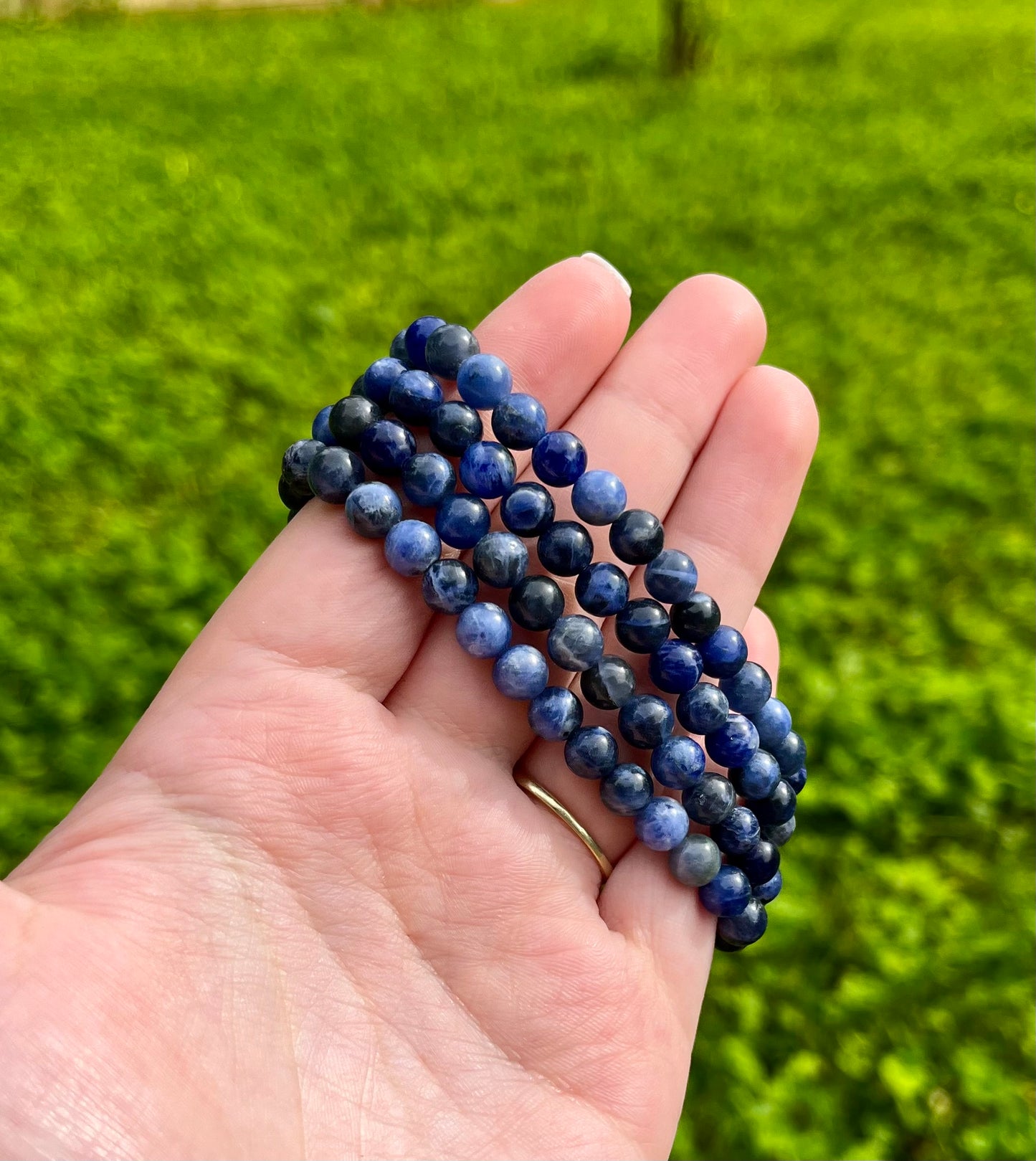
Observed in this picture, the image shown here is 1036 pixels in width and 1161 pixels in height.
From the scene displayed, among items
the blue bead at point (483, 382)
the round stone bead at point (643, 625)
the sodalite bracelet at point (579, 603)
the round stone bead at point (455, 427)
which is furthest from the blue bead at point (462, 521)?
the round stone bead at point (643, 625)

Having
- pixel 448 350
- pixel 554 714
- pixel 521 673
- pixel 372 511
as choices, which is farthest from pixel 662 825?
pixel 448 350

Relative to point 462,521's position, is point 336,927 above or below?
below

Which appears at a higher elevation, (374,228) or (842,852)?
(374,228)

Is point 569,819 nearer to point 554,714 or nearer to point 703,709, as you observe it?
point 554,714

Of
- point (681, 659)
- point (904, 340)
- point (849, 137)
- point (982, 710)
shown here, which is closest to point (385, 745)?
point (681, 659)

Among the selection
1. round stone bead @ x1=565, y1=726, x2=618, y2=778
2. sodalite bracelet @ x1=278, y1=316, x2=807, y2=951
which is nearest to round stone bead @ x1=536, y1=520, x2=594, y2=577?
sodalite bracelet @ x1=278, y1=316, x2=807, y2=951

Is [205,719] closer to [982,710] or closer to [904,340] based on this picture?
[982,710]
